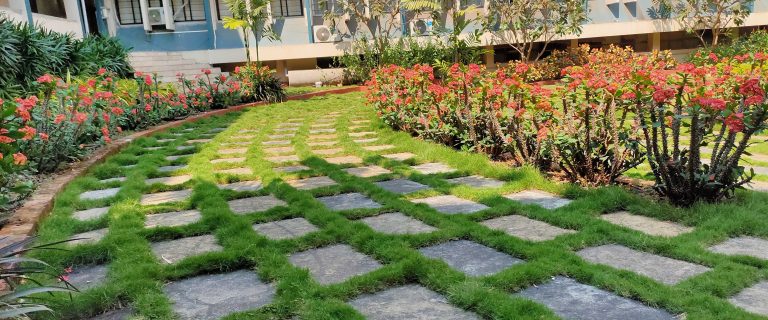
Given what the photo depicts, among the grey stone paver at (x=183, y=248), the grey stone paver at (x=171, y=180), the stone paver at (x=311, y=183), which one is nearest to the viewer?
the grey stone paver at (x=183, y=248)

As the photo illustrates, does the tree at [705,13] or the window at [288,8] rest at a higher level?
the window at [288,8]

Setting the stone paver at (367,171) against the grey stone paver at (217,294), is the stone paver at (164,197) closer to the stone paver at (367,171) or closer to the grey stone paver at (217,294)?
the stone paver at (367,171)

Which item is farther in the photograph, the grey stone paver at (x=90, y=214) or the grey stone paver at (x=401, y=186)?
the grey stone paver at (x=401, y=186)

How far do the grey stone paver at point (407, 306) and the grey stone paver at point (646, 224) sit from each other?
5.29 feet

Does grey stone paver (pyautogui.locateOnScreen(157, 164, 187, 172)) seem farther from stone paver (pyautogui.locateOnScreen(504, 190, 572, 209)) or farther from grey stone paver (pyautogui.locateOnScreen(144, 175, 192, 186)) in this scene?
stone paver (pyautogui.locateOnScreen(504, 190, 572, 209))

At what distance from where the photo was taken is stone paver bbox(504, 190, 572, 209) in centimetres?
437

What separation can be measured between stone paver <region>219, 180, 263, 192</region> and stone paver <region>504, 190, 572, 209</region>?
7.15 feet

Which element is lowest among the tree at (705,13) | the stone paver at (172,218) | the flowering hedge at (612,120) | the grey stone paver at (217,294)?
the grey stone paver at (217,294)

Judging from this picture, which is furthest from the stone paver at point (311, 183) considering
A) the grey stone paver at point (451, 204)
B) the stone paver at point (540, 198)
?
the stone paver at point (540, 198)

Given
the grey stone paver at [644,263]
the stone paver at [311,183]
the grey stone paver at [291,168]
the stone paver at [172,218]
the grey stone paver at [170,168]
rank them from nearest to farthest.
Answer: the grey stone paver at [644,263]
the stone paver at [172,218]
the stone paver at [311,183]
the grey stone paver at [291,168]
the grey stone paver at [170,168]

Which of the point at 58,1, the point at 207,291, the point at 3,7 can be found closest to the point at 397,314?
the point at 207,291

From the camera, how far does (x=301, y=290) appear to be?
2.81 meters

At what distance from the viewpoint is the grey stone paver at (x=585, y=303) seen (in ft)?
8.19

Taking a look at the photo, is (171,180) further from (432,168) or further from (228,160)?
(432,168)
